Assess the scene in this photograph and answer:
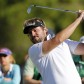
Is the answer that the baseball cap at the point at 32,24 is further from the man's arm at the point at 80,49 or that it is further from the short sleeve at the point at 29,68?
the short sleeve at the point at 29,68

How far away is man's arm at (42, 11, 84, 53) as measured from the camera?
24.0 feet

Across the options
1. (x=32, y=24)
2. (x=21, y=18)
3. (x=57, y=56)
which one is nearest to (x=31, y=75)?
(x=32, y=24)

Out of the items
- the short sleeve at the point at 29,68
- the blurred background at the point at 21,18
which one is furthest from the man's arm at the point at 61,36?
the blurred background at the point at 21,18

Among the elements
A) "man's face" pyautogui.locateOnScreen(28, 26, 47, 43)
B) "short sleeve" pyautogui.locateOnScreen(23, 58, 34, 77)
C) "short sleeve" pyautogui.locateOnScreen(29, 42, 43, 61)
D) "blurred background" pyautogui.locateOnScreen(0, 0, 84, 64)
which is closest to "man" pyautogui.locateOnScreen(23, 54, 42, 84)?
"short sleeve" pyautogui.locateOnScreen(23, 58, 34, 77)

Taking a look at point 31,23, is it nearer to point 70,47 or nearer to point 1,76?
point 70,47

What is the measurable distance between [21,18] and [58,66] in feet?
42.7

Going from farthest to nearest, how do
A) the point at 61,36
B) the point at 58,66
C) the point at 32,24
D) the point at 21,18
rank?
the point at 21,18 → the point at 32,24 → the point at 58,66 → the point at 61,36

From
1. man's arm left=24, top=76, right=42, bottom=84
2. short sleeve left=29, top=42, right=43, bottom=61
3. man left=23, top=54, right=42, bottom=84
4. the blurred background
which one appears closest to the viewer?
short sleeve left=29, top=42, right=43, bottom=61

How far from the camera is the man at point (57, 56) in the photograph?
7445 mm

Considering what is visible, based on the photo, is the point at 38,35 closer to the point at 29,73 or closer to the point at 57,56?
the point at 57,56

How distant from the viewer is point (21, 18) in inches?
804

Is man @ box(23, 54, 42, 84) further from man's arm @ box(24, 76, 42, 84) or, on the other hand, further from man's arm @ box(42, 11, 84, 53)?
man's arm @ box(42, 11, 84, 53)

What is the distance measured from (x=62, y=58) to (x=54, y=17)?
13134 mm

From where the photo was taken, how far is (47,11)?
20.8m
